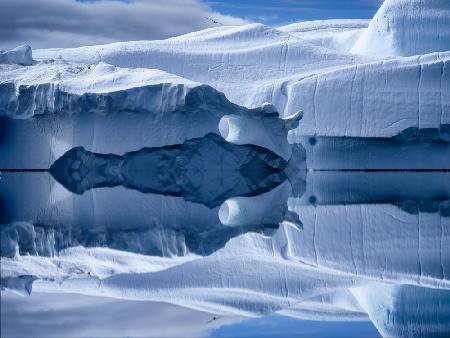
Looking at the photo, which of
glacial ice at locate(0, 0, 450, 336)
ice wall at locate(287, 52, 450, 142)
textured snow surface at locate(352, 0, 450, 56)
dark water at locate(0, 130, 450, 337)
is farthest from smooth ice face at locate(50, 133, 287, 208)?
textured snow surface at locate(352, 0, 450, 56)

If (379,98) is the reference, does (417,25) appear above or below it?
above

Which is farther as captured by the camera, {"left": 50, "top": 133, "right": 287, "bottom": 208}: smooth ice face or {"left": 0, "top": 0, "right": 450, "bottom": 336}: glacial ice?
{"left": 50, "top": 133, "right": 287, "bottom": 208}: smooth ice face

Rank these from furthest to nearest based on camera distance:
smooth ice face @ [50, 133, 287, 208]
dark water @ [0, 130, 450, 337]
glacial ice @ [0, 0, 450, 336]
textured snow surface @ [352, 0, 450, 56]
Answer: textured snow surface @ [352, 0, 450, 56], smooth ice face @ [50, 133, 287, 208], glacial ice @ [0, 0, 450, 336], dark water @ [0, 130, 450, 337]

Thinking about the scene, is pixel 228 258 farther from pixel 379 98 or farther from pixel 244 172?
pixel 379 98

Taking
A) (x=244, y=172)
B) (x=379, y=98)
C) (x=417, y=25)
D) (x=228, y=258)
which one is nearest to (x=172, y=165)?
(x=244, y=172)

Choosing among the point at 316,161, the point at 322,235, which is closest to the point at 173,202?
the point at 322,235

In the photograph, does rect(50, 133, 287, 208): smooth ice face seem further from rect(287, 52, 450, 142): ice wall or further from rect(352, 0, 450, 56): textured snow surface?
rect(352, 0, 450, 56): textured snow surface

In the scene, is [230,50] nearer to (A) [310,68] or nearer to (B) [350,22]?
(A) [310,68]

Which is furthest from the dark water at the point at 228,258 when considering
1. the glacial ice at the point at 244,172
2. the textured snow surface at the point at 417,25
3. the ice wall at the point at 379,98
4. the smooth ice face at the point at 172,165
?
the textured snow surface at the point at 417,25
